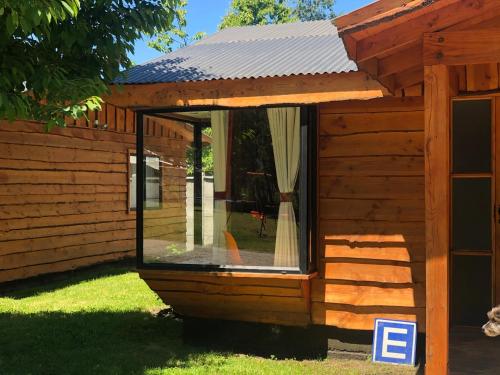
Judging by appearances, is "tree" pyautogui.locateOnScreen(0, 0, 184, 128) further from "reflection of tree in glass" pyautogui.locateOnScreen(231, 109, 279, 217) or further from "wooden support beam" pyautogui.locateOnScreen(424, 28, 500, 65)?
"wooden support beam" pyautogui.locateOnScreen(424, 28, 500, 65)

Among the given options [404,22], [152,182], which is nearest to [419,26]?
[404,22]

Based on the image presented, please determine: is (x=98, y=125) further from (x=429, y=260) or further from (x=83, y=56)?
(x=429, y=260)

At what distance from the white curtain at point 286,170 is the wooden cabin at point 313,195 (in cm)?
1

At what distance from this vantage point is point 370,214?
17.8 ft

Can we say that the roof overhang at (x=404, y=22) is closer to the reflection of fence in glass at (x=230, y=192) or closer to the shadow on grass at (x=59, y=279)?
the reflection of fence in glass at (x=230, y=192)

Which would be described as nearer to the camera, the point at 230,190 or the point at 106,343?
the point at 230,190

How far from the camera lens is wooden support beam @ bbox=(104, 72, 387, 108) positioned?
494 cm

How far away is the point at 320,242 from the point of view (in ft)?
18.2

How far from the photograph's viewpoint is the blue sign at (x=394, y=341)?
514cm

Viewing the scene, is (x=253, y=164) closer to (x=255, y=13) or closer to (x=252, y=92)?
(x=252, y=92)

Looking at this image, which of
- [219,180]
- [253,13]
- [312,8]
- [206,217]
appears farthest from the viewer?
[312,8]

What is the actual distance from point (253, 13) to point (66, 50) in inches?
1248

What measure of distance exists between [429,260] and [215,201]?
8.09ft

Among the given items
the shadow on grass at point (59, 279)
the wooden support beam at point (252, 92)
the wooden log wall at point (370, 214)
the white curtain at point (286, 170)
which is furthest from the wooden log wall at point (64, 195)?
the wooden log wall at point (370, 214)
